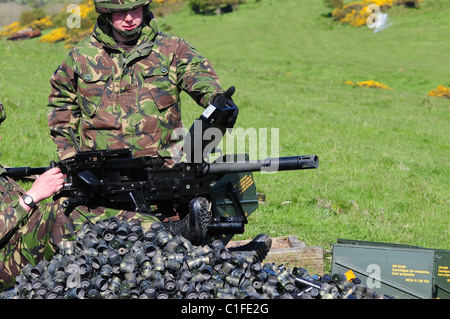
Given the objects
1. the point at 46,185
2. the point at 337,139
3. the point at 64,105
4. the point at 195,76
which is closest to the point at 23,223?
the point at 46,185

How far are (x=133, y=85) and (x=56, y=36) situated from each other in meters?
50.8

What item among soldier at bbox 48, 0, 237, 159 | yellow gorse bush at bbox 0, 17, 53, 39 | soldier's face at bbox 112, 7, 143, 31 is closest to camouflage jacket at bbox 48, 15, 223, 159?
soldier at bbox 48, 0, 237, 159

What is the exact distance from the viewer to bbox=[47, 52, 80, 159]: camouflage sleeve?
22.2 ft

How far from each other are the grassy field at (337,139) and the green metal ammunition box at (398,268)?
1.90 m

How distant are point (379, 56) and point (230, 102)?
154ft

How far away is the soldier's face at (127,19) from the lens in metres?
6.38

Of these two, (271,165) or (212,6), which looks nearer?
(271,165)

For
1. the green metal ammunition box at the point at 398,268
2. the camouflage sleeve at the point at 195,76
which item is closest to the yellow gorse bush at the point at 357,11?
the camouflage sleeve at the point at 195,76

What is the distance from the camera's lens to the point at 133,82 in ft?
21.7

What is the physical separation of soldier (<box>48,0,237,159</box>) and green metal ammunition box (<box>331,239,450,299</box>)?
2197mm

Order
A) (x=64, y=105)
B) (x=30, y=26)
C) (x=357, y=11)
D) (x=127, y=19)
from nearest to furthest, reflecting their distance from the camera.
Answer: (x=127, y=19) → (x=64, y=105) → (x=30, y=26) → (x=357, y=11)

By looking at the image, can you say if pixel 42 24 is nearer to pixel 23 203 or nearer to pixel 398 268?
pixel 23 203

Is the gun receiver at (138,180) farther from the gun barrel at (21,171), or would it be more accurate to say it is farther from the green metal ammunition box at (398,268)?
the green metal ammunition box at (398,268)
